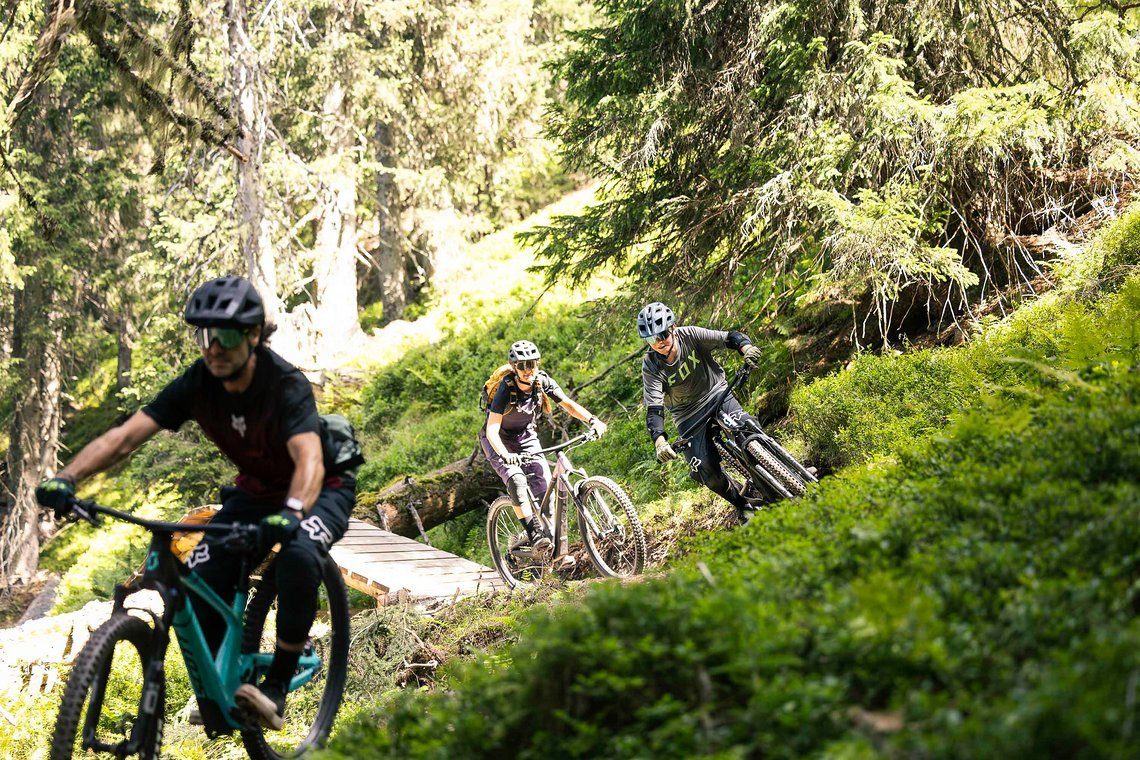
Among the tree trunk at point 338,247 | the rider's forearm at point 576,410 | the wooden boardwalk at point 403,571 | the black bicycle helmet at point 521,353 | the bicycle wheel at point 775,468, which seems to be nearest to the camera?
the bicycle wheel at point 775,468

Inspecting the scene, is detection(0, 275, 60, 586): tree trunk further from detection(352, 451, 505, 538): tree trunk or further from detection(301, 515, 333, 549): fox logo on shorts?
detection(301, 515, 333, 549): fox logo on shorts

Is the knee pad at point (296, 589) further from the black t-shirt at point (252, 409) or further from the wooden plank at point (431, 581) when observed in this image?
the wooden plank at point (431, 581)

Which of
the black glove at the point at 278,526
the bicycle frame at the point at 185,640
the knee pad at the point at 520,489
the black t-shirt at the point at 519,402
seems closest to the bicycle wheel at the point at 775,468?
the black t-shirt at the point at 519,402

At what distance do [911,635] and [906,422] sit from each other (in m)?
6.04

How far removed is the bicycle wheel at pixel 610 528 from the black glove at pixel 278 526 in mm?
4631

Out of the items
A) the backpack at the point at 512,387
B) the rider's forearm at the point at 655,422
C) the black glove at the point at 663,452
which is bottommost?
the black glove at the point at 663,452

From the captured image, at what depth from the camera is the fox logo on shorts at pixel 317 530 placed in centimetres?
502

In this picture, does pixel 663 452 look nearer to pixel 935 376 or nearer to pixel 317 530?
pixel 935 376

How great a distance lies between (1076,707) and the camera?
93.2 inches

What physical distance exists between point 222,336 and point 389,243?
25.4 metres

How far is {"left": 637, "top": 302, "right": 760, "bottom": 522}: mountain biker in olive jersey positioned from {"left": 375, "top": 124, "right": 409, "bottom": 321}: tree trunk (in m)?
20.4

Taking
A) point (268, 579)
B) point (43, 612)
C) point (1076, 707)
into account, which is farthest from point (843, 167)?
point (43, 612)

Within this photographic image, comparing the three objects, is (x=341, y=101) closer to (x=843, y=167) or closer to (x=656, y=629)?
(x=843, y=167)

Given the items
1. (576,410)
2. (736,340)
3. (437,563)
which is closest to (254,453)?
(576,410)
